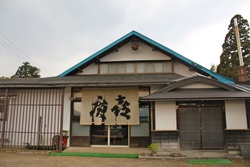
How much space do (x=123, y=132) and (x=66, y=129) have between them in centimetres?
289

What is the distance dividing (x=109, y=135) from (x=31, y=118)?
4.19 m

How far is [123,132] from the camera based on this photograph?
10.1 metres

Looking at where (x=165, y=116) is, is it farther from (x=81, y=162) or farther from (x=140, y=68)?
(x=140, y=68)

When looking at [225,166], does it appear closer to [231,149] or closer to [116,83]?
[231,149]

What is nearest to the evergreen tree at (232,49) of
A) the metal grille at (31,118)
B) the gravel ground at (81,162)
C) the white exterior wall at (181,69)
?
the white exterior wall at (181,69)

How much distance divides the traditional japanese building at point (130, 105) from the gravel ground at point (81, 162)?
116 cm

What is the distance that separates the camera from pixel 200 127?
8.59 m

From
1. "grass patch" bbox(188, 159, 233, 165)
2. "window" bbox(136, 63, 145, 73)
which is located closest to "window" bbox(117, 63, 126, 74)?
"window" bbox(136, 63, 145, 73)

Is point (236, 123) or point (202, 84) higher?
point (202, 84)

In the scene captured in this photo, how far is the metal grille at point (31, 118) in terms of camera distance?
978 centimetres

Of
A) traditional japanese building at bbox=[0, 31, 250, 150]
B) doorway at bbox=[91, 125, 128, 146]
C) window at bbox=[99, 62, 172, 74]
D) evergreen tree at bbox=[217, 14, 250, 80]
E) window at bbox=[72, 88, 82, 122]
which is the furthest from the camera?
evergreen tree at bbox=[217, 14, 250, 80]

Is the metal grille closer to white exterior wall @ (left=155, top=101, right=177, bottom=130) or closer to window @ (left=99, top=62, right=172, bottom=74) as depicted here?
window @ (left=99, top=62, right=172, bottom=74)

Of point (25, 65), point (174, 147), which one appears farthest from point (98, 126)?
point (25, 65)

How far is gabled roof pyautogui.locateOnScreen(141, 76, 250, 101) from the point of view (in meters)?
8.12
